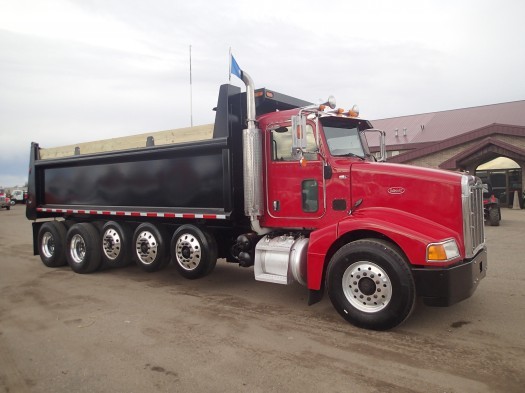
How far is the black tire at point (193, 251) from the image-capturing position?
6.45 meters

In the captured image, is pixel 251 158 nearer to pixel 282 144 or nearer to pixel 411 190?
pixel 282 144

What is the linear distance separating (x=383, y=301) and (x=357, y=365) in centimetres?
101

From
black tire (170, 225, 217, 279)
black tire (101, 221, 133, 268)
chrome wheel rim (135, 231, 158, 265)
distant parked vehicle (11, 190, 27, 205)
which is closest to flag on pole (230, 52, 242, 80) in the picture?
black tire (170, 225, 217, 279)

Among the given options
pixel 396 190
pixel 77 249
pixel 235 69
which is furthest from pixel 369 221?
pixel 77 249

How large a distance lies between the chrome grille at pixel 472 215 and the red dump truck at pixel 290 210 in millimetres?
23

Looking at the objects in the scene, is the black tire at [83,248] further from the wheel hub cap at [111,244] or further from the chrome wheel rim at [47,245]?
the chrome wheel rim at [47,245]

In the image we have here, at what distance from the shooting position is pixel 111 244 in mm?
7910

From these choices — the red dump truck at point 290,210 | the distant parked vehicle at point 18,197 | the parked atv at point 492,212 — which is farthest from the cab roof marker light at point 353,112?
the distant parked vehicle at point 18,197

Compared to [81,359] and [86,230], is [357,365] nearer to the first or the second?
[81,359]

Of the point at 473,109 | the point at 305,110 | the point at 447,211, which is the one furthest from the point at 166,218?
the point at 473,109

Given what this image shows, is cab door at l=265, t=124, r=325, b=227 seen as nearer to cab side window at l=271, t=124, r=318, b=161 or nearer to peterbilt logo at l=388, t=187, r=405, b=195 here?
→ cab side window at l=271, t=124, r=318, b=161

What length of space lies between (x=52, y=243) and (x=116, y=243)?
216 centimetres

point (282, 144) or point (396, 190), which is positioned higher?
point (282, 144)

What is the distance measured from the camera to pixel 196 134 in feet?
21.5
